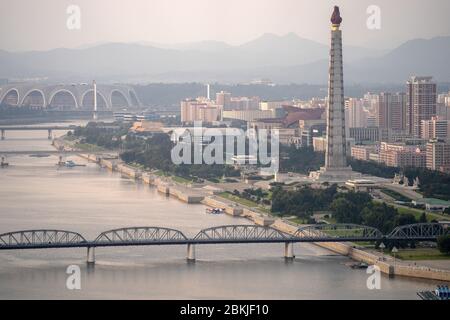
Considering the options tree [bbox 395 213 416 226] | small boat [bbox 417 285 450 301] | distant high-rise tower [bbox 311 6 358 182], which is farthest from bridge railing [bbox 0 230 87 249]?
distant high-rise tower [bbox 311 6 358 182]

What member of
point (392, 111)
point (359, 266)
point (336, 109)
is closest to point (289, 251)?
point (359, 266)

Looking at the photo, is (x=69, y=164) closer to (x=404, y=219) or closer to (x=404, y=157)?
(x=404, y=157)

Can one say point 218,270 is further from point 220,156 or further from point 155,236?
point 220,156

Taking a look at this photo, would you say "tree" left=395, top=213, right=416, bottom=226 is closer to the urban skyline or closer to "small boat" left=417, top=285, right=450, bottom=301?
the urban skyline

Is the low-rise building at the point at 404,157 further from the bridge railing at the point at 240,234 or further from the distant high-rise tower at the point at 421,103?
the bridge railing at the point at 240,234
